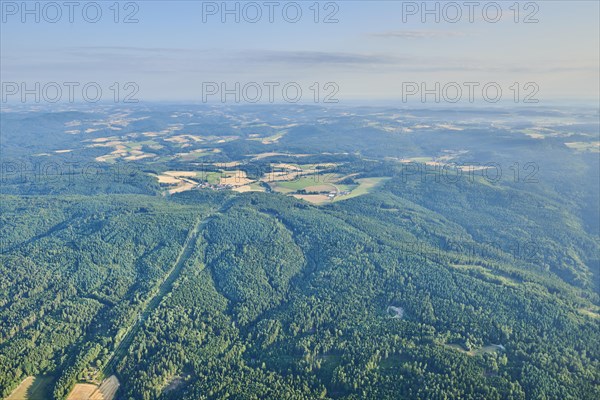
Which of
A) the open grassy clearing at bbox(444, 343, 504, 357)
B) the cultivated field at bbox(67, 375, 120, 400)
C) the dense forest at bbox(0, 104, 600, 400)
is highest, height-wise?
the dense forest at bbox(0, 104, 600, 400)

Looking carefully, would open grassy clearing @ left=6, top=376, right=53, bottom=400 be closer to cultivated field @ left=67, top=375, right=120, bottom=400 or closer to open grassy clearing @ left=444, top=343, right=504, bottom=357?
cultivated field @ left=67, top=375, right=120, bottom=400

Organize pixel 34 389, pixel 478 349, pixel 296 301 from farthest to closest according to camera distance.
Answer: pixel 296 301, pixel 478 349, pixel 34 389

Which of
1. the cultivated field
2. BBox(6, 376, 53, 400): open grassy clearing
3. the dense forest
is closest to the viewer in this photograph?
BBox(6, 376, 53, 400): open grassy clearing

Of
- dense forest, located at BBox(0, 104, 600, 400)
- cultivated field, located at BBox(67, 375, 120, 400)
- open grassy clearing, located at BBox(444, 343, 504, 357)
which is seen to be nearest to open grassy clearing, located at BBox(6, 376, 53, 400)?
dense forest, located at BBox(0, 104, 600, 400)

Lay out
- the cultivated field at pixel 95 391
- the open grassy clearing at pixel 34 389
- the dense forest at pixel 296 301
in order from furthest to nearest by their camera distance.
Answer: the dense forest at pixel 296 301
the cultivated field at pixel 95 391
the open grassy clearing at pixel 34 389

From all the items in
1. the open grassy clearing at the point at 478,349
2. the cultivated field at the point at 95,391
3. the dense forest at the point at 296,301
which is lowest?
the cultivated field at the point at 95,391

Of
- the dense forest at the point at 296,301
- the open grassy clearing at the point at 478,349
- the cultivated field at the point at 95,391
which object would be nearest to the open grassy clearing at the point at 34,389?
the dense forest at the point at 296,301

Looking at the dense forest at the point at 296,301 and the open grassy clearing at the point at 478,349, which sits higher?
the dense forest at the point at 296,301

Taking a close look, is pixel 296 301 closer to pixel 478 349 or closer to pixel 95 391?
pixel 478 349

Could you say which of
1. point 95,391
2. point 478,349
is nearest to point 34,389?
point 95,391

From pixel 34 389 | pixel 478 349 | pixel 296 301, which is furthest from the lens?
pixel 296 301

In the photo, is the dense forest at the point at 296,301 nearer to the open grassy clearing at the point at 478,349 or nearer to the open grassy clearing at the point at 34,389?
the open grassy clearing at the point at 478,349
